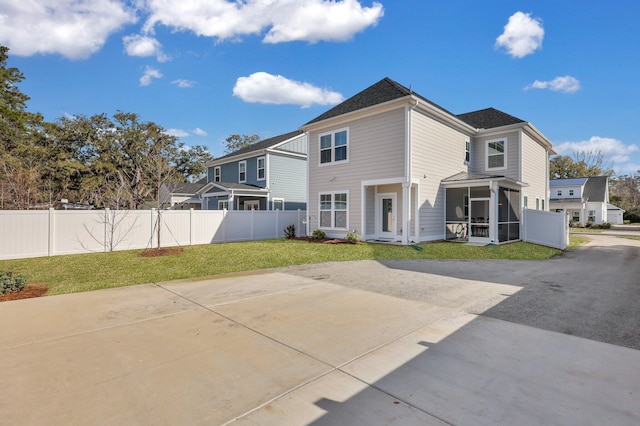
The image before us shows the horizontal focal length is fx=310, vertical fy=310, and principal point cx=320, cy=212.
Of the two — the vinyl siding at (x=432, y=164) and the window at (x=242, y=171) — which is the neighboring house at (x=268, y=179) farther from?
the vinyl siding at (x=432, y=164)

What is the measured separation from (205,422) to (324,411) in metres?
0.91

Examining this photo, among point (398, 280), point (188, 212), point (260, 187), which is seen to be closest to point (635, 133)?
point (260, 187)

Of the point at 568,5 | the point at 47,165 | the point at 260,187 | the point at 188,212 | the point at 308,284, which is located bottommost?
the point at 308,284

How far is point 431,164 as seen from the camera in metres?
14.6

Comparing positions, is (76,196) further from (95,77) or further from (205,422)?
(205,422)

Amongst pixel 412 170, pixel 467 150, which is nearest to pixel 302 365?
pixel 412 170

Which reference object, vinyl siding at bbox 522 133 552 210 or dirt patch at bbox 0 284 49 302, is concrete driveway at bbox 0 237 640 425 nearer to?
dirt patch at bbox 0 284 49 302

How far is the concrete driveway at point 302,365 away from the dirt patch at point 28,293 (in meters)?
0.58

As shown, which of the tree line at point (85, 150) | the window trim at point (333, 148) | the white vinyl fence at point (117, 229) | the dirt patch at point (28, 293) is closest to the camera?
the dirt patch at point (28, 293)

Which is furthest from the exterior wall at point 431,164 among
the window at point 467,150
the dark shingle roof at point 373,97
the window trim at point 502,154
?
the window trim at point 502,154

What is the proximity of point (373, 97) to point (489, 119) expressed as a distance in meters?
7.87

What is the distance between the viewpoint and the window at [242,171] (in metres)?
25.2

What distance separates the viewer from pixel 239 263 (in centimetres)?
995

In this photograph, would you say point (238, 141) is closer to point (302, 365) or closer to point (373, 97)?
point (373, 97)
